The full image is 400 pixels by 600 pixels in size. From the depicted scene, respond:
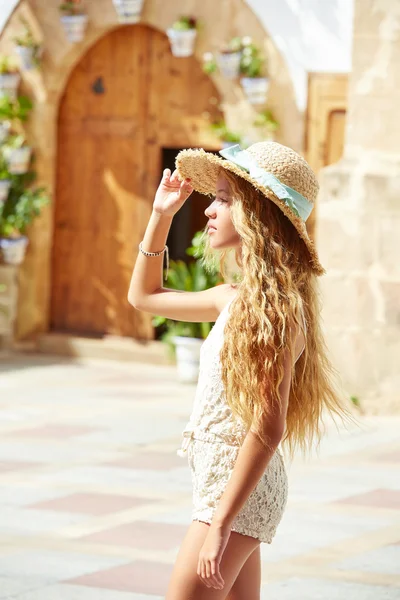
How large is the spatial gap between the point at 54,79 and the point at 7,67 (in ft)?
1.43

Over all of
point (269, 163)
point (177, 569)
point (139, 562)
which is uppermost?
point (269, 163)

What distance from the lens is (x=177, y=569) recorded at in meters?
2.80

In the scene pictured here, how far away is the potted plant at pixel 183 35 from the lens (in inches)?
422

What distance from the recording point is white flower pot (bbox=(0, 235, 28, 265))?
11523 millimetres

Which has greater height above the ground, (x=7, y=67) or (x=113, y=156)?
(x=7, y=67)

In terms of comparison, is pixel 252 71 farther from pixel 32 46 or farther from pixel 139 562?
pixel 139 562

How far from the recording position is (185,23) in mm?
10773

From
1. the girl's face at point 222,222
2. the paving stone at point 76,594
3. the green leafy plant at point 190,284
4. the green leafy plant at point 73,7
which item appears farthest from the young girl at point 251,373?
the green leafy plant at point 73,7

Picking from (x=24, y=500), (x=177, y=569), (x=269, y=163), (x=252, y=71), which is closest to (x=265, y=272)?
(x=269, y=163)

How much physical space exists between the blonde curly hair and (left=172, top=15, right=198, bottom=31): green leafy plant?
8.00 m

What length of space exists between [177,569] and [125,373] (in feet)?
26.5

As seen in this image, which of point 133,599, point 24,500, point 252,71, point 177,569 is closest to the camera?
point 177,569

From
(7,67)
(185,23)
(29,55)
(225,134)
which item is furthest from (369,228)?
(7,67)

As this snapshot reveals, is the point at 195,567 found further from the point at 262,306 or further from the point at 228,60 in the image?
the point at 228,60
